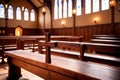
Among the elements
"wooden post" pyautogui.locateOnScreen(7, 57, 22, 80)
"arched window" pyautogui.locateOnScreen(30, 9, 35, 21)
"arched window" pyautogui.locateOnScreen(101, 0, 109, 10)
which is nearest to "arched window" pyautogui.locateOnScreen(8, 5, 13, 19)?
"arched window" pyautogui.locateOnScreen(30, 9, 35, 21)

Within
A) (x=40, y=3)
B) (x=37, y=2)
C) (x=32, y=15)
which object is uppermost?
(x=37, y=2)

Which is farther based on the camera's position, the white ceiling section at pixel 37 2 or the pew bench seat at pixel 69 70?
the white ceiling section at pixel 37 2

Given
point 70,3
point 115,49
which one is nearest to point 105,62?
point 115,49

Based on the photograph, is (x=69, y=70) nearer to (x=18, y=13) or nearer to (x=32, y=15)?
(x=18, y=13)

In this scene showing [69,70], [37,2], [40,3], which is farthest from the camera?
[37,2]

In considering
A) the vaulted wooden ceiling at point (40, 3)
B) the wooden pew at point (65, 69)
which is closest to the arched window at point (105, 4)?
the vaulted wooden ceiling at point (40, 3)

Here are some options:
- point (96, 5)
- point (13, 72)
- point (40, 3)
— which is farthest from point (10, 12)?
point (13, 72)

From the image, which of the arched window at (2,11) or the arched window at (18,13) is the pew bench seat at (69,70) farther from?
the arched window at (18,13)

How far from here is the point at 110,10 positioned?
8.56m

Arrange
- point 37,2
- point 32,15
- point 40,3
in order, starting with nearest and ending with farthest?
point 40,3 < point 37,2 < point 32,15

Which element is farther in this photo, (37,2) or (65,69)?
(37,2)

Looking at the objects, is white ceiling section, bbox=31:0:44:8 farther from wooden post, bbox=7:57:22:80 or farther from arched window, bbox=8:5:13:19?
wooden post, bbox=7:57:22:80

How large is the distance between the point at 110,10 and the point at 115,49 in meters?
6.63

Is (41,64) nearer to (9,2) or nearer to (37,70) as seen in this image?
(37,70)
